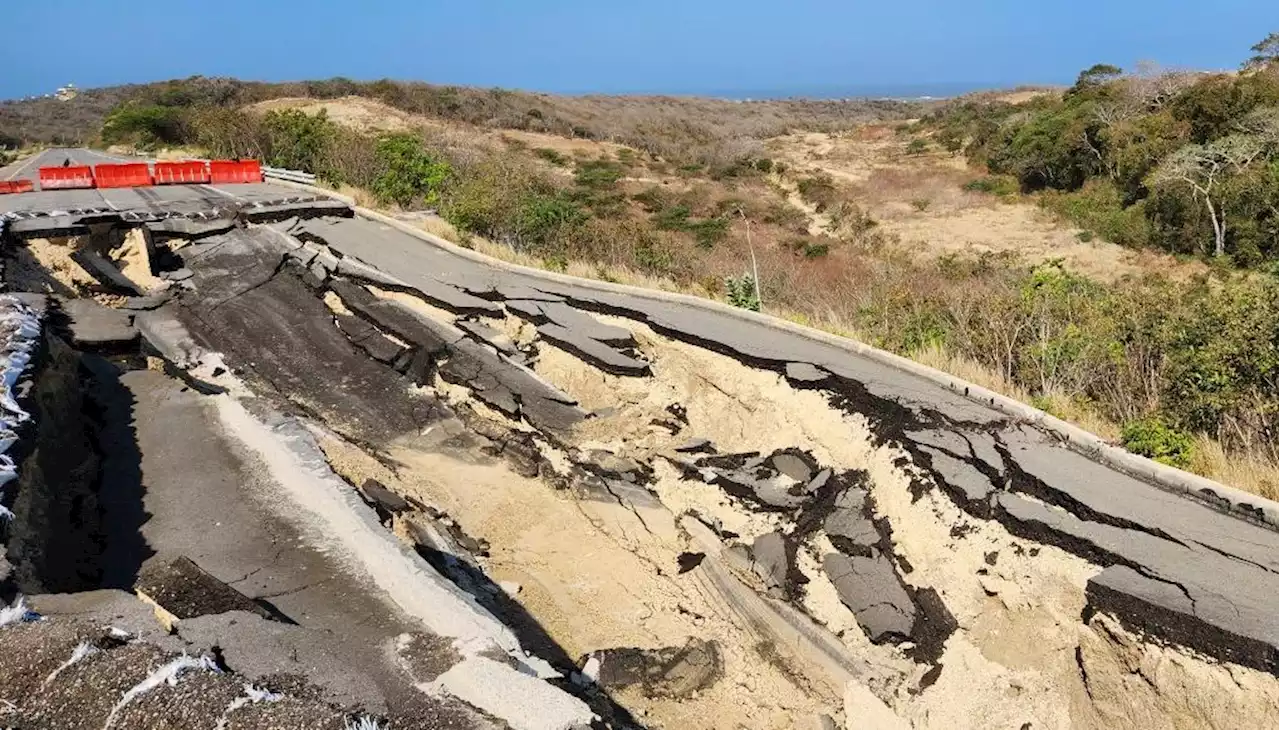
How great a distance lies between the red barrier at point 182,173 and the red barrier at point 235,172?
0.23 m

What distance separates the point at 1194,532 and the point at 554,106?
192 feet

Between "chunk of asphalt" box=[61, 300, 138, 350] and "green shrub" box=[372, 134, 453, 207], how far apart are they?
27.1ft

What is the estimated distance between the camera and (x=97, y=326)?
12.5 metres

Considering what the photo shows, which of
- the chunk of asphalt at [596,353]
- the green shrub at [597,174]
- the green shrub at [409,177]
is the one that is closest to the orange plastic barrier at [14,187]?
the green shrub at [409,177]

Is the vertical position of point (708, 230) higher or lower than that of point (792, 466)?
higher

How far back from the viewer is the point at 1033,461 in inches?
298

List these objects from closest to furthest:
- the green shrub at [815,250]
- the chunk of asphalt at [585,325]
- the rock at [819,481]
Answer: the rock at [819,481], the chunk of asphalt at [585,325], the green shrub at [815,250]

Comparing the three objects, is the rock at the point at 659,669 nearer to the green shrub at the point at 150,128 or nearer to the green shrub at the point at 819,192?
the green shrub at the point at 819,192

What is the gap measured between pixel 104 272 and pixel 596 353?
10394 millimetres

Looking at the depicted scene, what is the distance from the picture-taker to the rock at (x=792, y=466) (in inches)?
364

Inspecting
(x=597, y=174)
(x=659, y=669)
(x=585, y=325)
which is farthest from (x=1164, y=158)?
(x=659, y=669)

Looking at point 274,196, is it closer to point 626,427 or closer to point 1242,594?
point 626,427

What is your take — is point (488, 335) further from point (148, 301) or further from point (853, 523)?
point (148, 301)

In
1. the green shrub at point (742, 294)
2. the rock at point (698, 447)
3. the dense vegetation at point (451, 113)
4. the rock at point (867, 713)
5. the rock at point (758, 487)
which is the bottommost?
the rock at point (867, 713)
